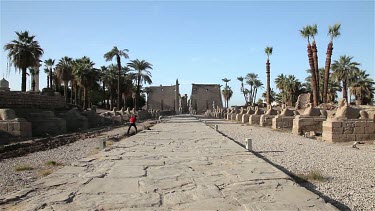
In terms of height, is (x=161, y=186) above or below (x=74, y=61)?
below

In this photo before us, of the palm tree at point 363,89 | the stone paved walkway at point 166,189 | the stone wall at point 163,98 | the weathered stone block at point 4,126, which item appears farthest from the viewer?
the stone wall at point 163,98

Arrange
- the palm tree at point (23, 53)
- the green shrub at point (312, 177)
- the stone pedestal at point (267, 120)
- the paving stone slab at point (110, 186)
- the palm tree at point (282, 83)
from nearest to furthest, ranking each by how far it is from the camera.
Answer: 1. the paving stone slab at point (110, 186)
2. the green shrub at point (312, 177)
3. the stone pedestal at point (267, 120)
4. the palm tree at point (23, 53)
5. the palm tree at point (282, 83)

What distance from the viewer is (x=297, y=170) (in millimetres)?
7297

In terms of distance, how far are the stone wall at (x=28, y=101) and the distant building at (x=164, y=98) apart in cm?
6327

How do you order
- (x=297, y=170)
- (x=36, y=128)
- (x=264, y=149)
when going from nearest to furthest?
(x=297, y=170)
(x=264, y=149)
(x=36, y=128)

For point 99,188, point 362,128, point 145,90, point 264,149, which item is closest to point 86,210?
point 99,188

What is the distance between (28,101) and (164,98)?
2790 inches

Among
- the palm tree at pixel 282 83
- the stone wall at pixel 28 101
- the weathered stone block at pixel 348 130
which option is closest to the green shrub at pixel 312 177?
the weathered stone block at pixel 348 130

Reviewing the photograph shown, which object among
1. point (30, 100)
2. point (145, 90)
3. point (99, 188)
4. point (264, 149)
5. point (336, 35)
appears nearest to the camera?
point (99, 188)

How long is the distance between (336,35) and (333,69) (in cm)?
1453

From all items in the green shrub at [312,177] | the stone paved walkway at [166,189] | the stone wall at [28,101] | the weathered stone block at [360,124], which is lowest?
the green shrub at [312,177]

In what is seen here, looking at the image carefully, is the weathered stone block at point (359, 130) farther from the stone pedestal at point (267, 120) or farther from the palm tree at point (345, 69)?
the palm tree at point (345, 69)

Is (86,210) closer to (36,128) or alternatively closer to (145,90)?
(36,128)

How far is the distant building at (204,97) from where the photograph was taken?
331ft
